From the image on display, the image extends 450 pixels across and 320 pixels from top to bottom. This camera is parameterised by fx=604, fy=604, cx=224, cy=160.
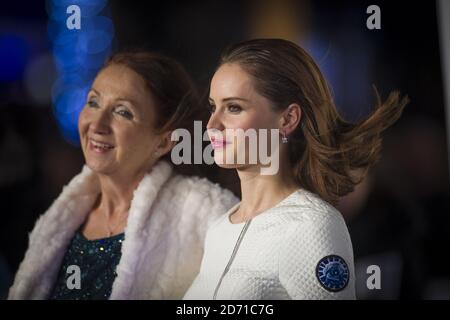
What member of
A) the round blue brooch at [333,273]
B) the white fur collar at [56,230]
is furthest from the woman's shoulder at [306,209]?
the white fur collar at [56,230]

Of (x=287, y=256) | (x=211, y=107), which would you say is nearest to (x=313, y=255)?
(x=287, y=256)

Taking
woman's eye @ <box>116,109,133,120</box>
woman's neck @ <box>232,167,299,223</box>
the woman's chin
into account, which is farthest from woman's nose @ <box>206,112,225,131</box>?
the woman's chin

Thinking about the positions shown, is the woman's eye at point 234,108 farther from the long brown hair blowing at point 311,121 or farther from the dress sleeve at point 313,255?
the dress sleeve at point 313,255

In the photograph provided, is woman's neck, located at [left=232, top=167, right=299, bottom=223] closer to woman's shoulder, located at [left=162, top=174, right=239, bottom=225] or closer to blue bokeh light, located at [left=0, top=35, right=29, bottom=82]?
woman's shoulder, located at [left=162, top=174, right=239, bottom=225]

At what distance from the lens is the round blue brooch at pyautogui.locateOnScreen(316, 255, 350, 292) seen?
1.62 metres

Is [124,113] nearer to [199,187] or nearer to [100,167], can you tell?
[100,167]

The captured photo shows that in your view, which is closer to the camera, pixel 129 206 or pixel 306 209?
pixel 306 209

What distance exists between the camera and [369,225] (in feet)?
5.97

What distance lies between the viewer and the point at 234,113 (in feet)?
5.69

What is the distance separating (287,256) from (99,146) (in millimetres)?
661

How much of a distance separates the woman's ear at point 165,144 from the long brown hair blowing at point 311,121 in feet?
0.92

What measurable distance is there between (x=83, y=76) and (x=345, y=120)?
80cm
